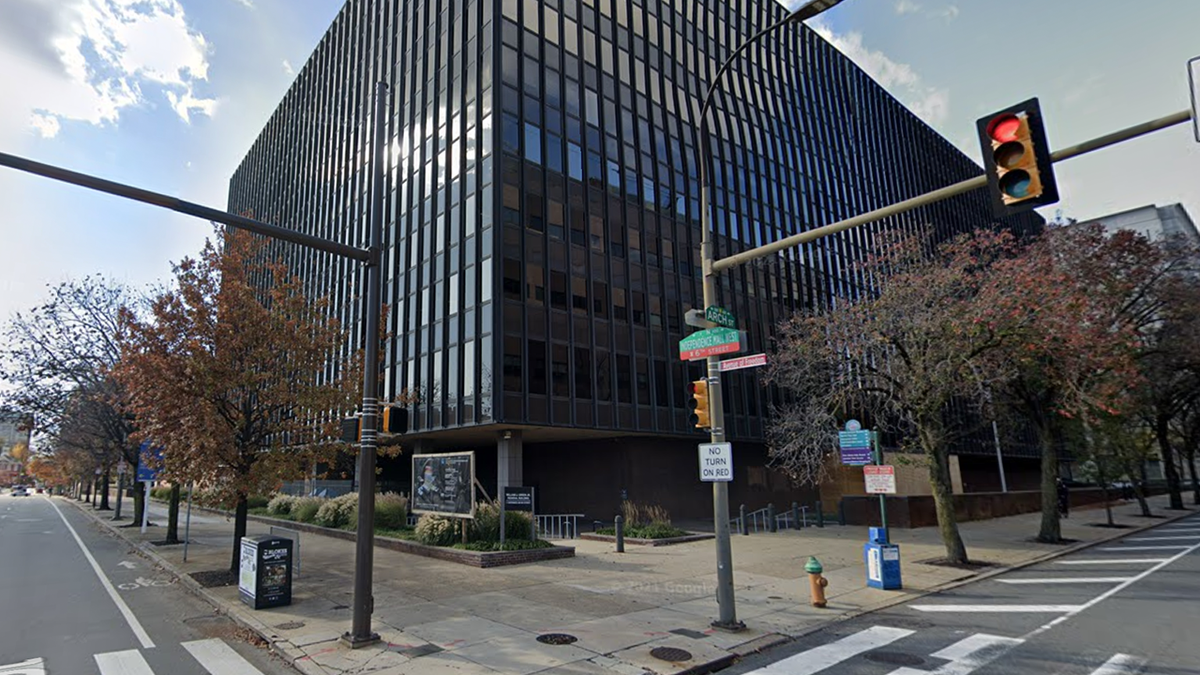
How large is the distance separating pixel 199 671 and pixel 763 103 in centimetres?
4034

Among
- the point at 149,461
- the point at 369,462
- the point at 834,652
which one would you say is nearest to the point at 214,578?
the point at 149,461

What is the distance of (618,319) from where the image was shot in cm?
2809

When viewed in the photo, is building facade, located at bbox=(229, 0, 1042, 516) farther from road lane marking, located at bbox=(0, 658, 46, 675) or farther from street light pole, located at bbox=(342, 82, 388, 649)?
road lane marking, located at bbox=(0, 658, 46, 675)

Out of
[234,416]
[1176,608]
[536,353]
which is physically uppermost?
[536,353]

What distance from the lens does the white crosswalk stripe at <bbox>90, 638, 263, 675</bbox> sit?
7859 millimetres

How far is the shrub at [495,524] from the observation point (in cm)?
1762

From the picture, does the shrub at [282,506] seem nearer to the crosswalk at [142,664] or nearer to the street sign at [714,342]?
the crosswalk at [142,664]

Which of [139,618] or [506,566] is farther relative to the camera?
[506,566]

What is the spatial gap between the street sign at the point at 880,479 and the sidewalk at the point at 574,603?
6.62 ft

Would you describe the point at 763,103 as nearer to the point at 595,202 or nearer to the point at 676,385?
the point at 595,202

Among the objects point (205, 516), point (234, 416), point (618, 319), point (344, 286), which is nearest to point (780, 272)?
point (618, 319)

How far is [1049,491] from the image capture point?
21.3 meters

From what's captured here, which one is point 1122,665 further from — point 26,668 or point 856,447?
point 26,668

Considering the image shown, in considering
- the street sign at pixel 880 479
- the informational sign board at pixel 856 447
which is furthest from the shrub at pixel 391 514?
the street sign at pixel 880 479
